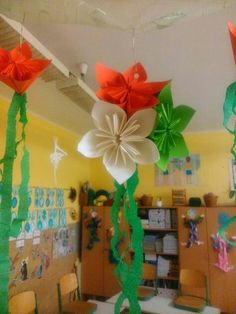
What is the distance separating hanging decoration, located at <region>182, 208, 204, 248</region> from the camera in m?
3.25

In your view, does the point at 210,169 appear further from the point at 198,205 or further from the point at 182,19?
the point at 182,19

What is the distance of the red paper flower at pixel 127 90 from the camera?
1.88 ft

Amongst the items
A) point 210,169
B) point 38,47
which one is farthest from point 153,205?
point 38,47

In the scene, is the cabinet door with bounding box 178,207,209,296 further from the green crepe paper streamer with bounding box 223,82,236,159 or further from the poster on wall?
the green crepe paper streamer with bounding box 223,82,236,159

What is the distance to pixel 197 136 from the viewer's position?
3900mm

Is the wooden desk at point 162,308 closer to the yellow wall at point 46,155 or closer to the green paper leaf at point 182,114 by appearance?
the yellow wall at point 46,155

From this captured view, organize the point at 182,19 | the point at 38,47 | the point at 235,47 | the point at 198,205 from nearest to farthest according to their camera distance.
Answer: the point at 235,47 → the point at 182,19 → the point at 38,47 → the point at 198,205

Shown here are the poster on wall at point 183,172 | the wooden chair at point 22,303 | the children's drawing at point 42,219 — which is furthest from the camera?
the poster on wall at point 183,172

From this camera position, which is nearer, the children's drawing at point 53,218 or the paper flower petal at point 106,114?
the paper flower petal at point 106,114

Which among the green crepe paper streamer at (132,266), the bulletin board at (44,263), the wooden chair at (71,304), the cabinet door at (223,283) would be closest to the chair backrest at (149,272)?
the cabinet door at (223,283)

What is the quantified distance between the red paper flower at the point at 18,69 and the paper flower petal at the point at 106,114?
181 millimetres

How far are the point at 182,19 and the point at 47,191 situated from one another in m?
2.84

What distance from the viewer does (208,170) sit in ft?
12.3

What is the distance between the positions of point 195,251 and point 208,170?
1190 millimetres
